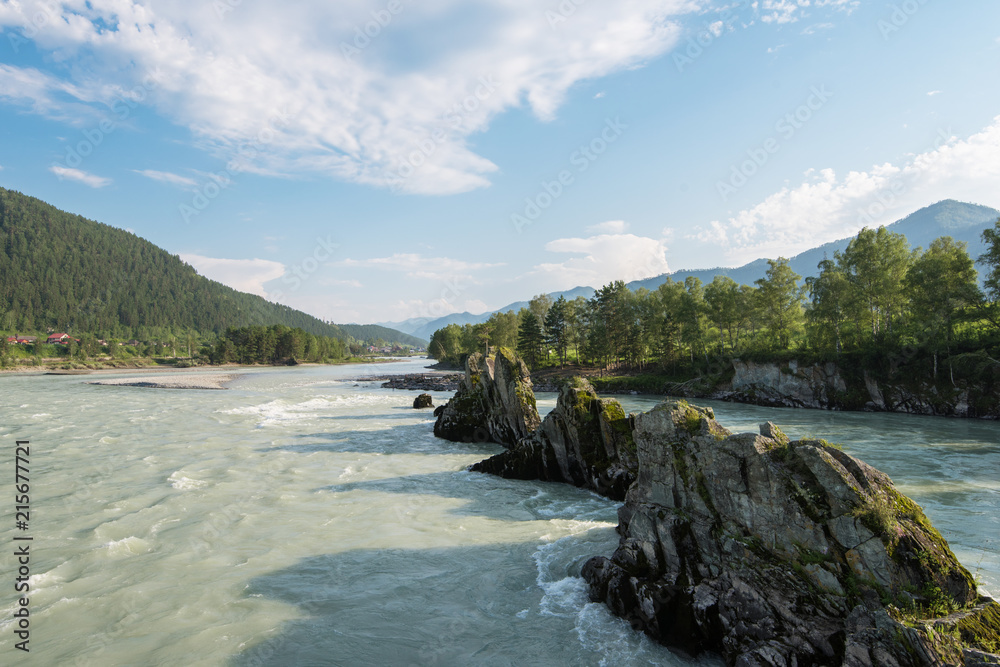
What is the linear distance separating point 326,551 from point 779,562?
13.3m

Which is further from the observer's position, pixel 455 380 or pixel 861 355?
pixel 455 380

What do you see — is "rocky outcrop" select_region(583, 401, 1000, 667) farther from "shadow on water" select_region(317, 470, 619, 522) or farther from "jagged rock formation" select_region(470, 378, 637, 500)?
"jagged rock formation" select_region(470, 378, 637, 500)

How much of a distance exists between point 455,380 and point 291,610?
293ft

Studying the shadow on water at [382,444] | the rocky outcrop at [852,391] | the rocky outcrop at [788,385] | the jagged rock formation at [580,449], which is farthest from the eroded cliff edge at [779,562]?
the rocky outcrop at [788,385]

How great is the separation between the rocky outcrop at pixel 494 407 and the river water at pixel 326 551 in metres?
2.57

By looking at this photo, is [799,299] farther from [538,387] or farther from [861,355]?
[538,387]

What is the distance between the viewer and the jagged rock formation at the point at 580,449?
21.0 m

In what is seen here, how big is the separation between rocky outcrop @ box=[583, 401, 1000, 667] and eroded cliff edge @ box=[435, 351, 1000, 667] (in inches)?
0.9

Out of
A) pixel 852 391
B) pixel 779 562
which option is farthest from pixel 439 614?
pixel 852 391

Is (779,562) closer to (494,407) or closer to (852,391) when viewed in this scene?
(494,407)

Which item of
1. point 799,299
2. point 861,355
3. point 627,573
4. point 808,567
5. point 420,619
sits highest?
point 799,299

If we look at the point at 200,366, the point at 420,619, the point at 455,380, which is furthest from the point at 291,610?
the point at 200,366

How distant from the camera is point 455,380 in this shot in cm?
10056

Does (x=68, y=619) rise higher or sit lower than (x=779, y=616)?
lower
